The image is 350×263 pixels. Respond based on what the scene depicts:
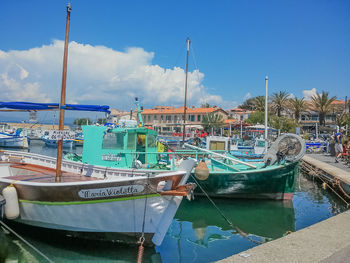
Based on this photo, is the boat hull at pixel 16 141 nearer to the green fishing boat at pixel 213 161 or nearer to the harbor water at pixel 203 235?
the green fishing boat at pixel 213 161

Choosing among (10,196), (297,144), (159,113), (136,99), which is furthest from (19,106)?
(159,113)

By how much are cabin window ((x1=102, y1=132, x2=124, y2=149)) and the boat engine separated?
642cm

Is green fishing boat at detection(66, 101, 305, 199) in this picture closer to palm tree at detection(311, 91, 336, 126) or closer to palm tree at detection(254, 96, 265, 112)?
palm tree at detection(311, 91, 336, 126)

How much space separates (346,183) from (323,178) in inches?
132

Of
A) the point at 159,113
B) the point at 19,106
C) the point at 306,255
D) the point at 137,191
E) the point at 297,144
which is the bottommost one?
the point at 306,255

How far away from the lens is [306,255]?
5.14 meters

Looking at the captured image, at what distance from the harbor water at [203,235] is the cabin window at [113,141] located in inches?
139

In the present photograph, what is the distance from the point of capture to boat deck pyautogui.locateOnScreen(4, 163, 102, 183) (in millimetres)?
8237

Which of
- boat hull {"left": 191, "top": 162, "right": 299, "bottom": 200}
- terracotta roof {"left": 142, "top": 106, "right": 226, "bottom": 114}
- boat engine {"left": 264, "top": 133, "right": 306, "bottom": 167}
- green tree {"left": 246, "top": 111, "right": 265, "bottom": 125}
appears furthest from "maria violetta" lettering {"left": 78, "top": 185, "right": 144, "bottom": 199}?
terracotta roof {"left": 142, "top": 106, "right": 226, "bottom": 114}

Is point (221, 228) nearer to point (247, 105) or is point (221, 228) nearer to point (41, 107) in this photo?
point (41, 107)

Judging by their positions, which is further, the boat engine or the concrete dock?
the boat engine

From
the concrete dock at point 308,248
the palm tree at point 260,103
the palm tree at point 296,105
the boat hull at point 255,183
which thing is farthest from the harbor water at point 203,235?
the palm tree at point 260,103

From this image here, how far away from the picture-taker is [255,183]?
12062 millimetres

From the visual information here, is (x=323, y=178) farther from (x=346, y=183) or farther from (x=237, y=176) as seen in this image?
(x=237, y=176)
